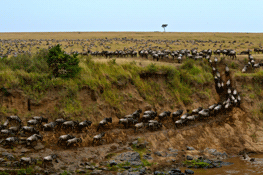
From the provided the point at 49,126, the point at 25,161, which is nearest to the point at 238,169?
the point at 49,126

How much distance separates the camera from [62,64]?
60.3 ft

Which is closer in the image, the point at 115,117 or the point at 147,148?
the point at 147,148

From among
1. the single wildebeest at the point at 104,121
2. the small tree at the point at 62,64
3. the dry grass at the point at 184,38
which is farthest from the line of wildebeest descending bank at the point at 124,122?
the dry grass at the point at 184,38

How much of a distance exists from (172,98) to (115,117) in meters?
5.16

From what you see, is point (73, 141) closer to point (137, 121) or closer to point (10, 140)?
point (10, 140)

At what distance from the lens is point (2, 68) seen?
704 inches

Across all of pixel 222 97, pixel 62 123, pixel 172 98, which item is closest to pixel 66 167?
pixel 62 123

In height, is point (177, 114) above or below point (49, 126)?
below

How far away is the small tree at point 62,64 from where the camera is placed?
18.5 metres

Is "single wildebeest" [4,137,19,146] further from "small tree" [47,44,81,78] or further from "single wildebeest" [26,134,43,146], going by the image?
"small tree" [47,44,81,78]

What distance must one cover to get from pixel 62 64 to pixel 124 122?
18.6 ft

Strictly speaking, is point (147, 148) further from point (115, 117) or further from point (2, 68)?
point (2, 68)

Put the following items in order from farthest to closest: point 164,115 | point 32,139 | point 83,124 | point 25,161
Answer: point 164,115 → point 83,124 → point 32,139 → point 25,161

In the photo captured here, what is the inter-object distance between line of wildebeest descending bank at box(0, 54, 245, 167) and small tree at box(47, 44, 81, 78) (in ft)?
12.0
